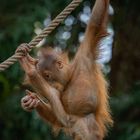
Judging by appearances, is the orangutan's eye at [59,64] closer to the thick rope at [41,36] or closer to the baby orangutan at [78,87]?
the baby orangutan at [78,87]

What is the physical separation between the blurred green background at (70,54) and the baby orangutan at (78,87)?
2613mm

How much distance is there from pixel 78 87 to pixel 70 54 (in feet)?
10.9

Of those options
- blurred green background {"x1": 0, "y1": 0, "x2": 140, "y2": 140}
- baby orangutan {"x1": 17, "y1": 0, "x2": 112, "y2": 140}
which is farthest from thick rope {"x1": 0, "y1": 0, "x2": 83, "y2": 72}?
blurred green background {"x1": 0, "y1": 0, "x2": 140, "y2": 140}

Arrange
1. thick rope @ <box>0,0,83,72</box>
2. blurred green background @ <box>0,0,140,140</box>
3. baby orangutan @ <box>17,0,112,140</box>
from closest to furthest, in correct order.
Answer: thick rope @ <box>0,0,83,72</box> → baby orangutan @ <box>17,0,112,140</box> → blurred green background @ <box>0,0,140,140</box>

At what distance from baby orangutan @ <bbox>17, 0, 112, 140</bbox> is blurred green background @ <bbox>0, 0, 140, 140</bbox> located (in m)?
2.61

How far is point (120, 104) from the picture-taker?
1077cm

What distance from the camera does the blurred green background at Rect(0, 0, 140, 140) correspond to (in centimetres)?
A: 1045

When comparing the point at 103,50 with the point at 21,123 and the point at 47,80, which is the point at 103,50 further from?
the point at 21,123

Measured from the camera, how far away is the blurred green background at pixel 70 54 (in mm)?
10445

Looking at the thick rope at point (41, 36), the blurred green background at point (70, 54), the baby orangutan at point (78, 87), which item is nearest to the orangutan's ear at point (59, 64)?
the baby orangutan at point (78, 87)

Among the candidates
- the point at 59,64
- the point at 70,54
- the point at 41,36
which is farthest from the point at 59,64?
the point at 70,54

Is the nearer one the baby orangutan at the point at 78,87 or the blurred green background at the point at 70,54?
the baby orangutan at the point at 78,87

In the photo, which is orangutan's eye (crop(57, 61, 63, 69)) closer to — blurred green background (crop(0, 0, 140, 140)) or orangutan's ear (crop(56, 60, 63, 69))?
orangutan's ear (crop(56, 60, 63, 69))

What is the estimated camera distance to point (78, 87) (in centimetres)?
754
